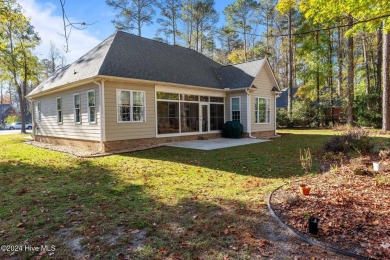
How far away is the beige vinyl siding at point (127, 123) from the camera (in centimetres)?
1035

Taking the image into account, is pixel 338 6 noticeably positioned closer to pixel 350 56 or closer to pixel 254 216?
pixel 254 216

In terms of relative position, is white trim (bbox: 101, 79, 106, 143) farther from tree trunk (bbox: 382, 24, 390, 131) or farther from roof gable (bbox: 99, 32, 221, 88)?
tree trunk (bbox: 382, 24, 390, 131)

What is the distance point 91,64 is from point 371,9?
36.7ft

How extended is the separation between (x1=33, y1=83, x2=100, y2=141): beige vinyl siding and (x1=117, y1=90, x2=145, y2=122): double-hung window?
95 centimetres

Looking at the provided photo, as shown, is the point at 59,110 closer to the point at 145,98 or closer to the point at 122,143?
the point at 122,143

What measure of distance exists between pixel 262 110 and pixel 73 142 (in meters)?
11.7

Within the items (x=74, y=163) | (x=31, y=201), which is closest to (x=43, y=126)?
(x=74, y=163)

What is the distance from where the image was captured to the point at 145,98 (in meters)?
11.6

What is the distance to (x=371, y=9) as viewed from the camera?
23.7 feet

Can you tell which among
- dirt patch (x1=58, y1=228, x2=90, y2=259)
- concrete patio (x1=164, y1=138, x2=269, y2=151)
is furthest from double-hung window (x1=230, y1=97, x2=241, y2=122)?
dirt patch (x1=58, y1=228, x2=90, y2=259)

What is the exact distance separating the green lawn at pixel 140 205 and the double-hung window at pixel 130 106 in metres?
3.28

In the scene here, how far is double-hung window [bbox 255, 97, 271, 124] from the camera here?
15945mm

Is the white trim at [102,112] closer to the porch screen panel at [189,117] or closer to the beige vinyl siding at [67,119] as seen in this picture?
the beige vinyl siding at [67,119]

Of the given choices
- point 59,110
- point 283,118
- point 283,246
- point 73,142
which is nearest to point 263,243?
point 283,246
